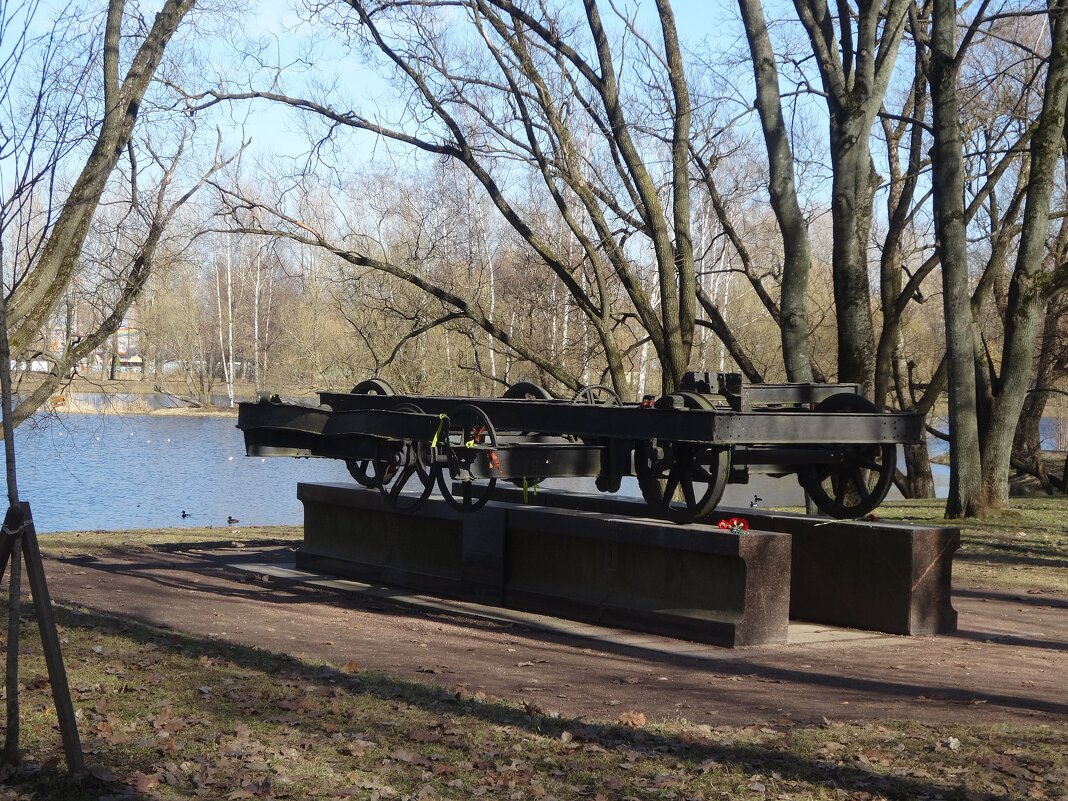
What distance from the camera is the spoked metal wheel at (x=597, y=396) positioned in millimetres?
9898

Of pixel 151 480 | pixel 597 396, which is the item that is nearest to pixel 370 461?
pixel 597 396

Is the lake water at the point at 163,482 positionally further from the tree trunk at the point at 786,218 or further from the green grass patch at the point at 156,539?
the tree trunk at the point at 786,218

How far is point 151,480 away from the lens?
27.9 meters

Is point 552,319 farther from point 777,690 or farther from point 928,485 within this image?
point 777,690

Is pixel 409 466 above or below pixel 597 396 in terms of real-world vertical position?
below

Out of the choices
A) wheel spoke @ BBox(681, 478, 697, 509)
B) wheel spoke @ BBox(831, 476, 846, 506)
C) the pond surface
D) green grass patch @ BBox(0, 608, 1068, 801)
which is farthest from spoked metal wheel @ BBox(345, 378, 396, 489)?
the pond surface

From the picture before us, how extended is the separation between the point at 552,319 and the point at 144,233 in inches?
517

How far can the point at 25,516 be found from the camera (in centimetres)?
464

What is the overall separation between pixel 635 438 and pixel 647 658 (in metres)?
1.50

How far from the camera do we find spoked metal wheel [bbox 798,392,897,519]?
835cm

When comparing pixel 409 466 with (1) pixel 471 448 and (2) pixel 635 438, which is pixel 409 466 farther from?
(2) pixel 635 438

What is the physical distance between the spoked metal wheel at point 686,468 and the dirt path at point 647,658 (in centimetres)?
107

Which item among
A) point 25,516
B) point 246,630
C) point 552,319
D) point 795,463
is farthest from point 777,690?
point 552,319

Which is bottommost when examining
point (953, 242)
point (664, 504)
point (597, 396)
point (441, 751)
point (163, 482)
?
point (163, 482)
